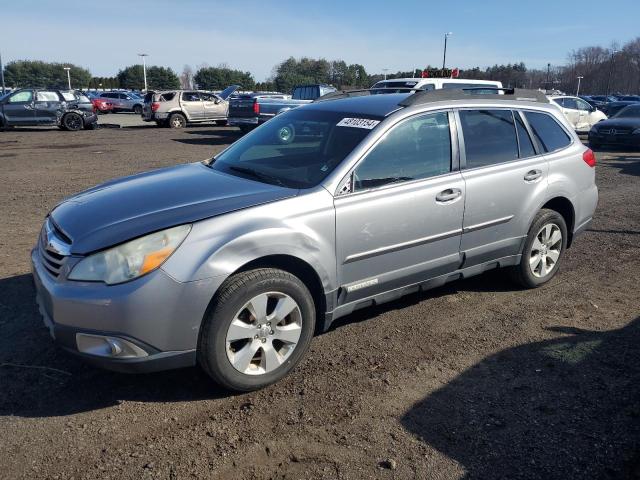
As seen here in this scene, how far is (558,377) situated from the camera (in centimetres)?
354

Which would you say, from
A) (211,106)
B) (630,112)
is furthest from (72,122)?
(630,112)

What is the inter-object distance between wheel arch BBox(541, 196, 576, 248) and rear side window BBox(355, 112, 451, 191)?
145 cm

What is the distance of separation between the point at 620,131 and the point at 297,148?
1540 cm

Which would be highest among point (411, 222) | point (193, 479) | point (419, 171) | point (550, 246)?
point (419, 171)

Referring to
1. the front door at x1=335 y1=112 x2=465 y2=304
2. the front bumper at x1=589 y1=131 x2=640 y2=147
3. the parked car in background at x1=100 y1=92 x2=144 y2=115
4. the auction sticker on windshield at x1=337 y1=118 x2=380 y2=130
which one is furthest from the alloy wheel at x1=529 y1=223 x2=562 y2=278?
the parked car in background at x1=100 y1=92 x2=144 y2=115

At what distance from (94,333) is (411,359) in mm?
2077

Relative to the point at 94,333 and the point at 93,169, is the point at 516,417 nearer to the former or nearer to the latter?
the point at 94,333

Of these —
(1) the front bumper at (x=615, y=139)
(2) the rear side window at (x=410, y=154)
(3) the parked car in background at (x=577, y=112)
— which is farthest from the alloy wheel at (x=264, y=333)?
(3) the parked car in background at (x=577, y=112)

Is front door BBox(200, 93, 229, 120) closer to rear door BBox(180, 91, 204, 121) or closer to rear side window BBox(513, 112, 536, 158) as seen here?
rear door BBox(180, 91, 204, 121)

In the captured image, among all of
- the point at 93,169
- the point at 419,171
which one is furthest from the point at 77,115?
the point at 419,171

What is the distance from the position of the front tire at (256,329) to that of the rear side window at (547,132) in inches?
114

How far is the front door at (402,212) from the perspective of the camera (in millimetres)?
3627

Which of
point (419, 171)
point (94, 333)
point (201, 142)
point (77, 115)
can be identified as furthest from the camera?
point (77, 115)

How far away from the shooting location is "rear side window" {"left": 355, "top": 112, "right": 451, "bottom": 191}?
3768mm
